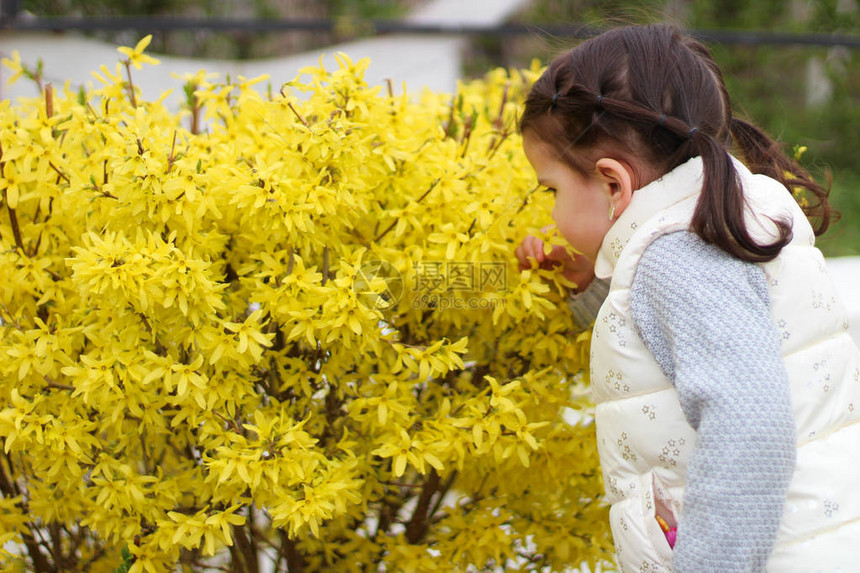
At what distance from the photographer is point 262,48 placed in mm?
5824

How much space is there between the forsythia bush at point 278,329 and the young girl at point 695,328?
10.6 inches

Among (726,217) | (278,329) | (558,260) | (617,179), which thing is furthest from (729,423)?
(278,329)

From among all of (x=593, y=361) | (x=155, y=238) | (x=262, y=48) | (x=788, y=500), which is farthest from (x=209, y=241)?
(x=262, y=48)

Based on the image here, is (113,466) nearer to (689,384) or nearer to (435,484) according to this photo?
(435,484)

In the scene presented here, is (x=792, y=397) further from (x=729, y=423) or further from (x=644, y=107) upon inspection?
(x=644, y=107)

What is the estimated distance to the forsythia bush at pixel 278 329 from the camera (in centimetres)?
169

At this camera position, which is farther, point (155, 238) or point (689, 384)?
point (155, 238)

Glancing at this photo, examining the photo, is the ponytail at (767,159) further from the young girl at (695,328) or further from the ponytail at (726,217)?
the ponytail at (726,217)

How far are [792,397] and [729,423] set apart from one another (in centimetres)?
20

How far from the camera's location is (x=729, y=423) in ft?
4.44

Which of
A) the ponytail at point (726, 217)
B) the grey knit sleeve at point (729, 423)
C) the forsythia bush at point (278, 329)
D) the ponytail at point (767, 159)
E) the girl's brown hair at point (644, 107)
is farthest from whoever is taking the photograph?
the ponytail at point (767, 159)

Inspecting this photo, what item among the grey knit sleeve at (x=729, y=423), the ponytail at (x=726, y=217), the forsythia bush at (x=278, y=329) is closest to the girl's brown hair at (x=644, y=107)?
the ponytail at (x=726, y=217)

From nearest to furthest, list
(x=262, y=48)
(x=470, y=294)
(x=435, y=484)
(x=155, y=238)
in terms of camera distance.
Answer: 1. (x=155, y=238)
2. (x=470, y=294)
3. (x=435, y=484)
4. (x=262, y=48)

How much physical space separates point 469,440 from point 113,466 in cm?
70
